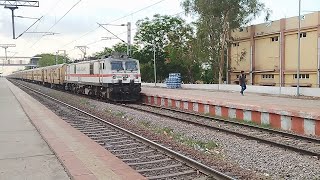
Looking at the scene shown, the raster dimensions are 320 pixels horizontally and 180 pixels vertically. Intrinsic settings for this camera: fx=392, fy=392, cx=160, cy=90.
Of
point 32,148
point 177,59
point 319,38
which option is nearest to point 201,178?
point 32,148

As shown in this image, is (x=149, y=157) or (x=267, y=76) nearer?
(x=149, y=157)

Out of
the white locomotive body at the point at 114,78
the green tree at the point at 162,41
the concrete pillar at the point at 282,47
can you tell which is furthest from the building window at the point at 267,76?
the white locomotive body at the point at 114,78

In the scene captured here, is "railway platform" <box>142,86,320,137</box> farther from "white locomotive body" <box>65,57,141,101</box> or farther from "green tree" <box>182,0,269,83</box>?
"green tree" <box>182,0,269,83</box>

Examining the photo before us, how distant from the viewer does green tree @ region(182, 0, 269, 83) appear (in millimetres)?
43312

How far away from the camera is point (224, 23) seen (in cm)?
4434

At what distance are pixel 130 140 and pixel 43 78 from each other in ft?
159

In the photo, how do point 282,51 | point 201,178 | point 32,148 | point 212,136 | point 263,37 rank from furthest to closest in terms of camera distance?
point 263,37 < point 282,51 < point 212,136 < point 32,148 < point 201,178

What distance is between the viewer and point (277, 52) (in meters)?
42.2

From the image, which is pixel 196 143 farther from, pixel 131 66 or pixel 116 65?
pixel 131 66

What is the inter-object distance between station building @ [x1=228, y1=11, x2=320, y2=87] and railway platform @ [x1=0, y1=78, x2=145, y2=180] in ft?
99.0

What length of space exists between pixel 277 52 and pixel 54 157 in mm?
37909

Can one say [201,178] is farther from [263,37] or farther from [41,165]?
[263,37]

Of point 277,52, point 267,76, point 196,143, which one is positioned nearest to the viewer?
point 196,143

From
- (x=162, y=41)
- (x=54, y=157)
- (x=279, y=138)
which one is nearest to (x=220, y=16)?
(x=162, y=41)
